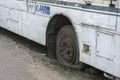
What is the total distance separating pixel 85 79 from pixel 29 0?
2768mm

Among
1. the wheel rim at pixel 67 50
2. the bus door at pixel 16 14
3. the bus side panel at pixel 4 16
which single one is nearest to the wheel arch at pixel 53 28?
the wheel rim at pixel 67 50

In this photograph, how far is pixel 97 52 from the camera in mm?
5871

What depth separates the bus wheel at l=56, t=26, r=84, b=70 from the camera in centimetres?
684

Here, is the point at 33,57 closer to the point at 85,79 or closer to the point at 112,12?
the point at 85,79

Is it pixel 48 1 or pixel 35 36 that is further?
pixel 35 36

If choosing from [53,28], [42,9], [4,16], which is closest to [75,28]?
[53,28]

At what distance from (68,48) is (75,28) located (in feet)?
2.46

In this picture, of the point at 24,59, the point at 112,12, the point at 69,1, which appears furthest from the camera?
the point at 24,59

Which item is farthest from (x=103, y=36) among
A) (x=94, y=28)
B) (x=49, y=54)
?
(x=49, y=54)

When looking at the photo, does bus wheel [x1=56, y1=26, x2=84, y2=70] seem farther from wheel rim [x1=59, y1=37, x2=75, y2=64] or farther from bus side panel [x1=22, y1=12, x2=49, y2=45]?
bus side panel [x1=22, y1=12, x2=49, y2=45]

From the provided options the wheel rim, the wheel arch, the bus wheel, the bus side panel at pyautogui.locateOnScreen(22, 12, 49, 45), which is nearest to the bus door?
the bus side panel at pyautogui.locateOnScreen(22, 12, 49, 45)

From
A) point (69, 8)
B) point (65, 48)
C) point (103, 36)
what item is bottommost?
point (65, 48)

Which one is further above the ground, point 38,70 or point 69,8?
point 69,8

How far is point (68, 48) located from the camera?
7.10 meters
